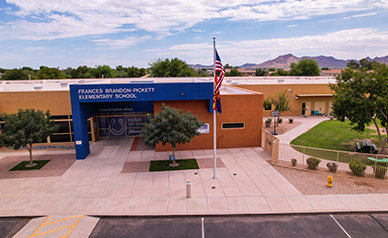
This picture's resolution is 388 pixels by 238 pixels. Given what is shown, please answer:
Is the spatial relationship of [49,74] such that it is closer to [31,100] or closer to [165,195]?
[31,100]

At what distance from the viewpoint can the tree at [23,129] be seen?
15.0 meters

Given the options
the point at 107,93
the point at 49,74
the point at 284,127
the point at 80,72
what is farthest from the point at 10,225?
the point at 80,72

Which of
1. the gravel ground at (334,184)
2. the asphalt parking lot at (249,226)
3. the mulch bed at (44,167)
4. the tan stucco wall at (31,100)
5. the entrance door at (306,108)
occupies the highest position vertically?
the tan stucco wall at (31,100)

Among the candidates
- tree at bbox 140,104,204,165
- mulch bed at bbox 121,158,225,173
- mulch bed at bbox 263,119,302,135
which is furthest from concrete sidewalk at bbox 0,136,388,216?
mulch bed at bbox 263,119,302,135

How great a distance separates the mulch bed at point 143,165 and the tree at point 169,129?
6.28 feet

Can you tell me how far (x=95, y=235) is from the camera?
9500 millimetres

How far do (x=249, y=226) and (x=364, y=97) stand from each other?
13.6 metres

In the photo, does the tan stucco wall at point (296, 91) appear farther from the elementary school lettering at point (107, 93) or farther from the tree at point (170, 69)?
the tree at point (170, 69)

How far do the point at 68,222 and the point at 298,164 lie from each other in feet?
44.2

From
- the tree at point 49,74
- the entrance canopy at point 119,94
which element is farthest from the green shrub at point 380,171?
the tree at point 49,74

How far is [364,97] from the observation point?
1741 centimetres

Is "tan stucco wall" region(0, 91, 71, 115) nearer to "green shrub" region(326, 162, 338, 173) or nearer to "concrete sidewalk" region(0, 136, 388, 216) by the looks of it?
"concrete sidewalk" region(0, 136, 388, 216)

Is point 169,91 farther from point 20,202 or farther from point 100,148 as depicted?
point 20,202

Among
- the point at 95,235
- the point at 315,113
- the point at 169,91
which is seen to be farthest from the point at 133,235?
the point at 315,113
